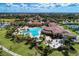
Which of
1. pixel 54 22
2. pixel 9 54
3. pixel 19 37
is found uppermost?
pixel 54 22

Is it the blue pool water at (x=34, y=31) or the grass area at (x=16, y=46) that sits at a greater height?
the blue pool water at (x=34, y=31)

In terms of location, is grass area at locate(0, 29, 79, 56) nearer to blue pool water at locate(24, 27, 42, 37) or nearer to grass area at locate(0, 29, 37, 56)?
grass area at locate(0, 29, 37, 56)

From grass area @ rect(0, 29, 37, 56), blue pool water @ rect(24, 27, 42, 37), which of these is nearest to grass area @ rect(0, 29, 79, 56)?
grass area @ rect(0, 29, 37, 56)

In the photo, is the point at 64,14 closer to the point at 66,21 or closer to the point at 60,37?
the point at 66,21

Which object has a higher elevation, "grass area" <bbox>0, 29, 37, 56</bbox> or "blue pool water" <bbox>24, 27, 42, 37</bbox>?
"blue pool water" <bbox>24, 27, 42, 37</bbox>

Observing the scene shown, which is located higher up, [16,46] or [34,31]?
[34,31]

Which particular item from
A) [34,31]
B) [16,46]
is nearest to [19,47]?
[16,46]

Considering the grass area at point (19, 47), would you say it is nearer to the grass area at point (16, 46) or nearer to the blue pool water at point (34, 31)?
the grass area at point (16, 46)

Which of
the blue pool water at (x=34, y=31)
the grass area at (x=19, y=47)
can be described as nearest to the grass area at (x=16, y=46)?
the grass area at (x=19, y=47)

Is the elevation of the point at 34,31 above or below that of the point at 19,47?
above

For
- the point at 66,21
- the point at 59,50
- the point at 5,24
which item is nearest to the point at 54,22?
the point at 66,21

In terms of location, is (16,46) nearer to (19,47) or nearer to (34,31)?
(19,47)
